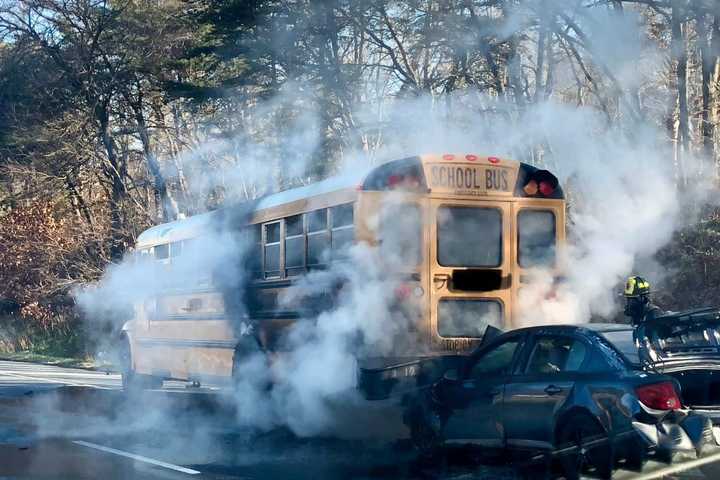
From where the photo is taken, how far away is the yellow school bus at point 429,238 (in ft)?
33.7

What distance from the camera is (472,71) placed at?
70.0 ft

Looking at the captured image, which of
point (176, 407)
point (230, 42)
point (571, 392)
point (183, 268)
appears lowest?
point (176, 407)

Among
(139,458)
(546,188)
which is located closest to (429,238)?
(546,188)

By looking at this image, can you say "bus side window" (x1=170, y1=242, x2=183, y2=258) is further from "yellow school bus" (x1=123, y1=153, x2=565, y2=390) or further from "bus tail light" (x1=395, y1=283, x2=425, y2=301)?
"bus tail light" (x1=395, y1=283, x2=425, y2=301)

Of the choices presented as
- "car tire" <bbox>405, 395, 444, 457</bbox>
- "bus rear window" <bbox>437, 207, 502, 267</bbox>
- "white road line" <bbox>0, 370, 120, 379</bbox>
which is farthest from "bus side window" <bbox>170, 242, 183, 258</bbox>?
"white road line" <bbox>0, 370, 120, 379</bbox>

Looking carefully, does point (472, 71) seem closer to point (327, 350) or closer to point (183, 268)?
point (183, 268)

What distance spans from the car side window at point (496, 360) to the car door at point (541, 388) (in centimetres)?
22

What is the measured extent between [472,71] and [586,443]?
14.5 meters

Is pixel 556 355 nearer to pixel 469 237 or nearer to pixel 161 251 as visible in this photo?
pixel 469 237

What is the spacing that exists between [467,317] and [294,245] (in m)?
2.28

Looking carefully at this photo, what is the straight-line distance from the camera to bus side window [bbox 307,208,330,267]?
10.9m

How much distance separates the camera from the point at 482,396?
869 centimetres

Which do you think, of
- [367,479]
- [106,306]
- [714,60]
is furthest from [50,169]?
[367,479]

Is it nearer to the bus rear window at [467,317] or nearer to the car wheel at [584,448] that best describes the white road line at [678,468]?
the car wheel at [584,448]
